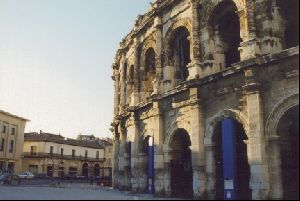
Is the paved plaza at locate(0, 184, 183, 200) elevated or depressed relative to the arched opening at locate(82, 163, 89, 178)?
depressed

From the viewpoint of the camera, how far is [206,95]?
48.1 feet

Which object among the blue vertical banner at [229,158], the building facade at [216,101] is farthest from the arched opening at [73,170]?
the blue vertical banner at [229,158]

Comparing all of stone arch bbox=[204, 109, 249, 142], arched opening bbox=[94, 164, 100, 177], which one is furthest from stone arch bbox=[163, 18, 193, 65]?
arched opening bbox=[94, 164, 100, 177]

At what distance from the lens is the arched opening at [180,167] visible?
1634cm

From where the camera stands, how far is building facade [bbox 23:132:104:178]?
4991cm

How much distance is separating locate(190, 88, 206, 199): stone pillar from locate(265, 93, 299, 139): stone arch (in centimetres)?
296

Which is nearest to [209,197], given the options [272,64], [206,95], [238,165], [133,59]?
[238,165]

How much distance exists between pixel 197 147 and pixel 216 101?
1798 mm

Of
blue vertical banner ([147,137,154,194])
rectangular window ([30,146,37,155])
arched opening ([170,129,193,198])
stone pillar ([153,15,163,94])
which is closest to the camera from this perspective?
arched opening ([170,129,193,198])

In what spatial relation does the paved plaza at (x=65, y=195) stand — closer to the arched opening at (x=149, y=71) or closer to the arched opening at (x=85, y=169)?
the arched opening at (x=149, y=71)

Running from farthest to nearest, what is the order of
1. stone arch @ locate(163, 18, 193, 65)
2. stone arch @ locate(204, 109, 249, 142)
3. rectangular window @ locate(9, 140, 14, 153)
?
rectangular window @ locate(9, 140, 14, 153), stone arch @ locate(163, 18, 193, 65), stone arch @ locate(204, 109, 249, 142)

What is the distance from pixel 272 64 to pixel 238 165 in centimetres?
375

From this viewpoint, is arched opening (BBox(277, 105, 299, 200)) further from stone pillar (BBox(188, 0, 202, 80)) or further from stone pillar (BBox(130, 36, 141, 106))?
stone pillar (BBox(130, 36, 141, 106))

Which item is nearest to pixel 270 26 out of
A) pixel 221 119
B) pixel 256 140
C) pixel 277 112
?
pixel 277 112
